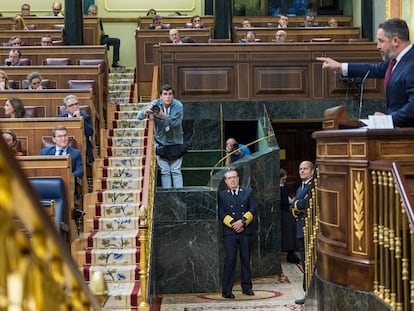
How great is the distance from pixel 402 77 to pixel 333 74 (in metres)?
5.80

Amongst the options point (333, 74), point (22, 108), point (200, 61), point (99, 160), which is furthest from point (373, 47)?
point (22, 108)

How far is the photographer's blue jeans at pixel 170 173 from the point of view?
7855 millimetres

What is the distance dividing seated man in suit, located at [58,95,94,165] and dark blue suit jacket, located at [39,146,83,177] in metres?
0.72

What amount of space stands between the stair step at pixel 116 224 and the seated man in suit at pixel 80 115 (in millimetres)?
763

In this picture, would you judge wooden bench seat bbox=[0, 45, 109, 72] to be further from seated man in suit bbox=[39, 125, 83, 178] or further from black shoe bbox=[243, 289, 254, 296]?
black shoe bbox=[243, 289, 254, 296]

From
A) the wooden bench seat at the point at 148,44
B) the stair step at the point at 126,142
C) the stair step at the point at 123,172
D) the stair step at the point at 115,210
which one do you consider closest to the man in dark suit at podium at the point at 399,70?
the stair step at the point at 115,210

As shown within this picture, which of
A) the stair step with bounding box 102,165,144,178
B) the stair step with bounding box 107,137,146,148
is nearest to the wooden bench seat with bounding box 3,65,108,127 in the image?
the stair step with bounding box 107,137,146,148

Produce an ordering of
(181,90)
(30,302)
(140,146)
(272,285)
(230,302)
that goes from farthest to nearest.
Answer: (181,90)
(140,146)
(272,285)
(230,302)
(30,302)

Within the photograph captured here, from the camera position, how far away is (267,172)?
340 inches

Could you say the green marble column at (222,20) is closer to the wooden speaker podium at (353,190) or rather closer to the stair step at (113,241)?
the stair step at (113,241)

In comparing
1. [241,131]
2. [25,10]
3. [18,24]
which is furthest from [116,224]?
[25,10]

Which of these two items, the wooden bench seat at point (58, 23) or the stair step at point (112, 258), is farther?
the wooden bench seat at point (58, 23)

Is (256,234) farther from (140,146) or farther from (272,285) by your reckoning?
(140,146)

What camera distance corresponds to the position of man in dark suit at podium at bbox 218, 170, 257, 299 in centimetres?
738
